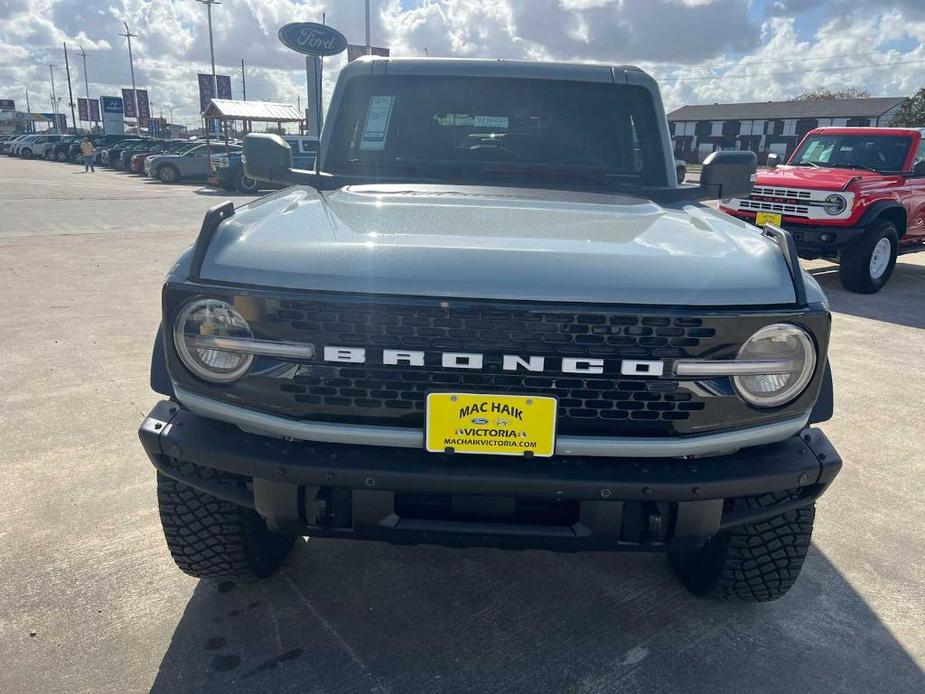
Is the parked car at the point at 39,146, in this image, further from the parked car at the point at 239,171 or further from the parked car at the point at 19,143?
the parked car at the point at 239,171

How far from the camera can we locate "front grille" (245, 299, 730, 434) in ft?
6.35

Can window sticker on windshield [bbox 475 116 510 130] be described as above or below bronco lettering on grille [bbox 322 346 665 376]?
above

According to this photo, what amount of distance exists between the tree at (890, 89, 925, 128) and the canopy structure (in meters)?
50.6

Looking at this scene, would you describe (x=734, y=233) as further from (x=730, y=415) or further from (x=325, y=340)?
(x=325, y=340)

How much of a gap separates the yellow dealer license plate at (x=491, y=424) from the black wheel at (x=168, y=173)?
85.3 ft

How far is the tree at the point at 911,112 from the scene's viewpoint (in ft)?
190

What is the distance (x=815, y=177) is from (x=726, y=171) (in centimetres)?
639

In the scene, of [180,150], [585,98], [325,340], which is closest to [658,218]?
[585,98]

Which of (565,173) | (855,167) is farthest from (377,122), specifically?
(855,167)

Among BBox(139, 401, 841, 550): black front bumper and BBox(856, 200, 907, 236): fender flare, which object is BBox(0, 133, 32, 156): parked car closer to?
BBox(856, 200, 907, 236): fender flare

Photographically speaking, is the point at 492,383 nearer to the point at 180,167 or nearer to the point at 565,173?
the point at 565,173

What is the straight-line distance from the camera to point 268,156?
3.49 m

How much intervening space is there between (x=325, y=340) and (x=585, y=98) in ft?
7.19

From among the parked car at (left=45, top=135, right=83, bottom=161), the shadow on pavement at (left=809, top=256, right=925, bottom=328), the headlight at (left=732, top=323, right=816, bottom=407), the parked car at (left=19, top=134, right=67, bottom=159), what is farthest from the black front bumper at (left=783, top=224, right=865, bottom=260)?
the parked car at (left=19, top=134, right=67, bottom=159)
